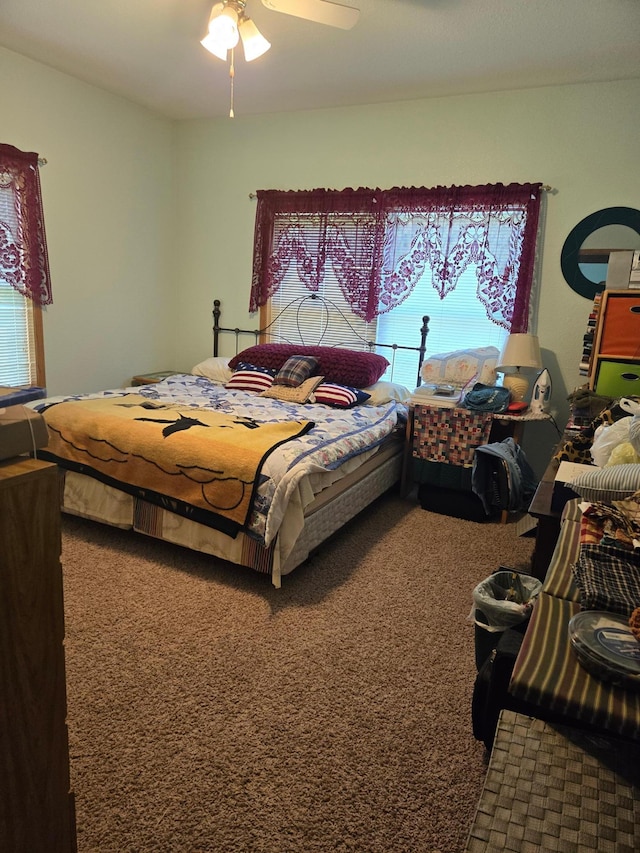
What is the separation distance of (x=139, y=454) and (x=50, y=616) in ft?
6.39

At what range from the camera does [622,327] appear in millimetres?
2855

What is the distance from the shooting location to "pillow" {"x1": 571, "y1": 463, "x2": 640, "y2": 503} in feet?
5.32

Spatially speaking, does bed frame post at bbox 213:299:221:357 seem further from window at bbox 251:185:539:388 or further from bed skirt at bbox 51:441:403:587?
bed skirt at bbox 51:441:403:587

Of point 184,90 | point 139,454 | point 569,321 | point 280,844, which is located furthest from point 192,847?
point 184,90

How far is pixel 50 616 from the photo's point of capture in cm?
92

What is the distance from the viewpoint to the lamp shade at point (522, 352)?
11.6 ft

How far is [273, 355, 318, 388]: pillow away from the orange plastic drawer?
196 cm

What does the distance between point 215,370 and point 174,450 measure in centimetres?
194

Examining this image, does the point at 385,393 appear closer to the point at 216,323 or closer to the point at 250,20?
the point at 216,323

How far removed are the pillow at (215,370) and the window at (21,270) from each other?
1.20 m

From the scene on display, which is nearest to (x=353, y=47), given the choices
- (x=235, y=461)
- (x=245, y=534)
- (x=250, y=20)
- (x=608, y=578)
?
(x=250, y=20)

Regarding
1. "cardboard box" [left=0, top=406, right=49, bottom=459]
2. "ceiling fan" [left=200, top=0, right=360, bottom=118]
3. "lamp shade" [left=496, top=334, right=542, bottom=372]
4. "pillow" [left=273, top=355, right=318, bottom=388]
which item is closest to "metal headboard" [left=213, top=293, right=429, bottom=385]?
"pillow" [left=273, top=355, right=318, bottom=388]

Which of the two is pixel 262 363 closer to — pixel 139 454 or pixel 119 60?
pixel 139 454

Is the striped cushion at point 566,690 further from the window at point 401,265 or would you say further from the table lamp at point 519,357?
the window at point 401,265
